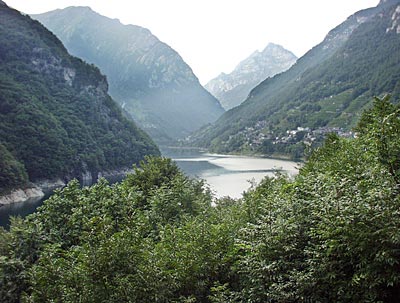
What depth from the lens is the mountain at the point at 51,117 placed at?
9434 centimetres

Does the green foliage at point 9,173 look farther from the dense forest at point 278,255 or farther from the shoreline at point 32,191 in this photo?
the dense forest at point 278,255

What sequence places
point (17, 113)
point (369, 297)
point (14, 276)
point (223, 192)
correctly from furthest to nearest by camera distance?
point (17, 113), point (223, 192), point (14, 276), point (369, 297)

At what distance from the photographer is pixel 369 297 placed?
7309mm

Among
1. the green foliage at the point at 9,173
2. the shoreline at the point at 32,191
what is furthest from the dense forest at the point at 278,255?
the green foliage at the point at 9,173

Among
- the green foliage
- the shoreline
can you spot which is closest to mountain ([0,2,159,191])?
the green foliage

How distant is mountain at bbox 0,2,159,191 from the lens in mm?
94338

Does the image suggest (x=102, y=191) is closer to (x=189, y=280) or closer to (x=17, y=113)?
(x=189, y=280)

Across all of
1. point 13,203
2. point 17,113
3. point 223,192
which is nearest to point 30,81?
point 17,113

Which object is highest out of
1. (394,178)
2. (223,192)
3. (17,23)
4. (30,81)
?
(17,23)

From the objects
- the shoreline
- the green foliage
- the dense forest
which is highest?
the green foliage

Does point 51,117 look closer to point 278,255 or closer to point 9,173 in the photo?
point 9,173

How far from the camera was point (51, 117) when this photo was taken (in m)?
119

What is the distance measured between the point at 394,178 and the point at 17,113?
111254mm

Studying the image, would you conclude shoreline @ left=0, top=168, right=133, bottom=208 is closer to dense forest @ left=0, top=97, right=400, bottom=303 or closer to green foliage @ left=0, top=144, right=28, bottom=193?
green foliage @ left=0, top=144, right=28, bottom=193
